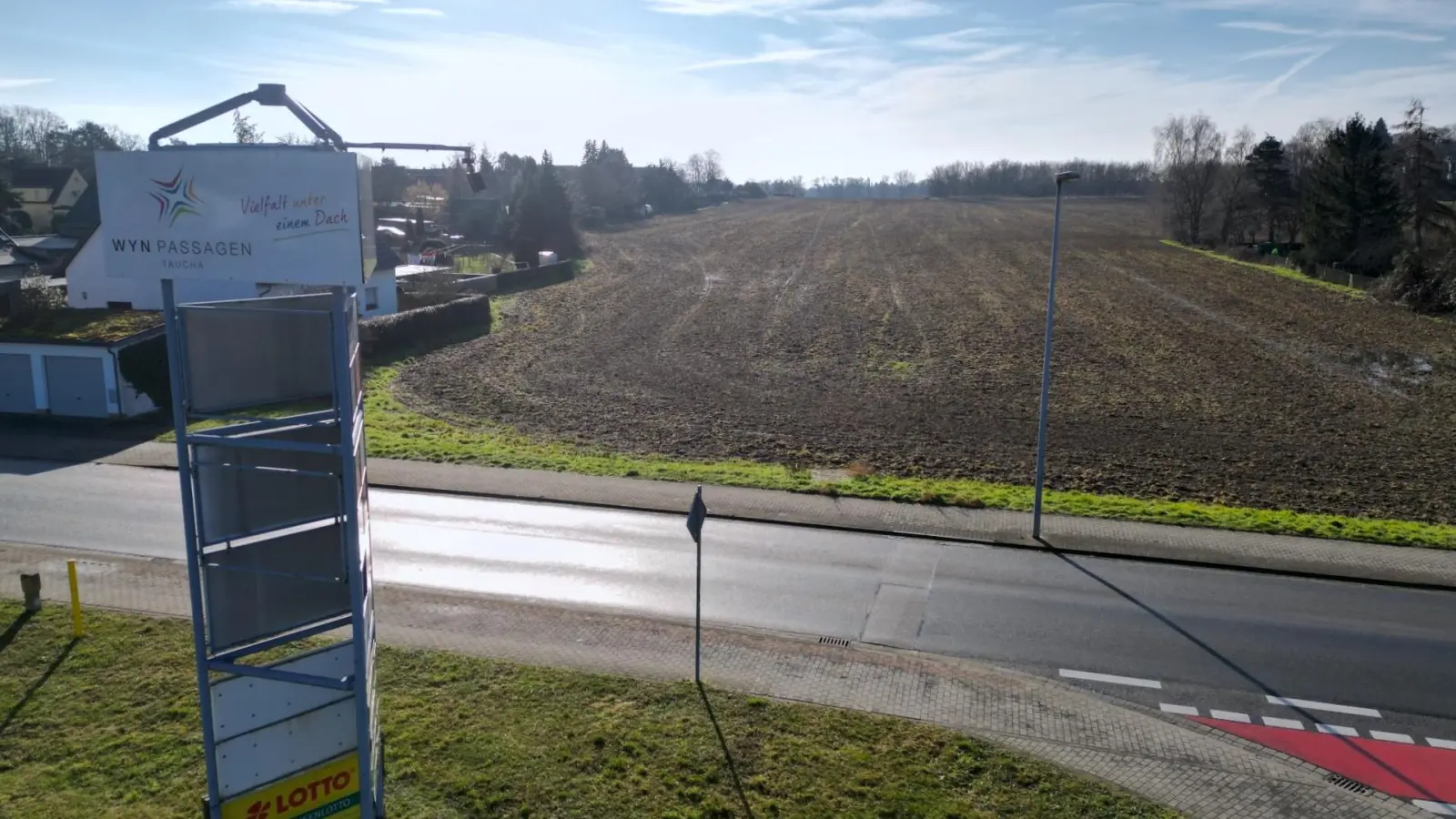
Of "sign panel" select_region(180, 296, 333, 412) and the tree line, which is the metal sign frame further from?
the tree line

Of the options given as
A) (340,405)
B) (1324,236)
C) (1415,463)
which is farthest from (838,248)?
(340,405)

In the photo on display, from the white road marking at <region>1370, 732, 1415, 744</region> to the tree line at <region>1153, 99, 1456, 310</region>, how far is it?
136 ft

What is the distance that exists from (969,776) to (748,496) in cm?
998

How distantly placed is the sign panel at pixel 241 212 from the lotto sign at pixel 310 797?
391 centimetres

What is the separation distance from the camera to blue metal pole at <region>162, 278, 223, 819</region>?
7051 millimetres

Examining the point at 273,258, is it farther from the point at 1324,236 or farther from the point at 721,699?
the point at 1324,236

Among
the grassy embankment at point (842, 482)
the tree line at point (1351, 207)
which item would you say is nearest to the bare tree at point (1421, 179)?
the tree line at point (1351, 207)

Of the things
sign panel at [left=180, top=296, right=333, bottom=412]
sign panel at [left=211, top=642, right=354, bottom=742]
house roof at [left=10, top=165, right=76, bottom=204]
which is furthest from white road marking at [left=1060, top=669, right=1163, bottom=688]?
house roof at [left=10, top=165, right=76, bottom=204]

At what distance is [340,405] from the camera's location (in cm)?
718

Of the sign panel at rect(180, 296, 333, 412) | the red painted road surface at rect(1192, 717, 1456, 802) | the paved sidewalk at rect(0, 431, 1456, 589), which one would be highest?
the sign panel at rect(180, 296, 333, 412)

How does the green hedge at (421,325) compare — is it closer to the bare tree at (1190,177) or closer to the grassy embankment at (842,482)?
the grassy embankment at (842,482)

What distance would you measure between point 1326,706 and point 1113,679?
2.36m

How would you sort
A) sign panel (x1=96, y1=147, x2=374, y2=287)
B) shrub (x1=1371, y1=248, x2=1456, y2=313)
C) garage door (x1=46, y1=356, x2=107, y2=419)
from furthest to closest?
shrub (x1=1371, y1=248, x2=1456, y2=313) → garage door (x1=46, y1=356, x2=107, y2=419) → sign panel (x1=96, y1=147, x2=374, y2=287)

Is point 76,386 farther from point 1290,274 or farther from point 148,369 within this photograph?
point 1290,274
